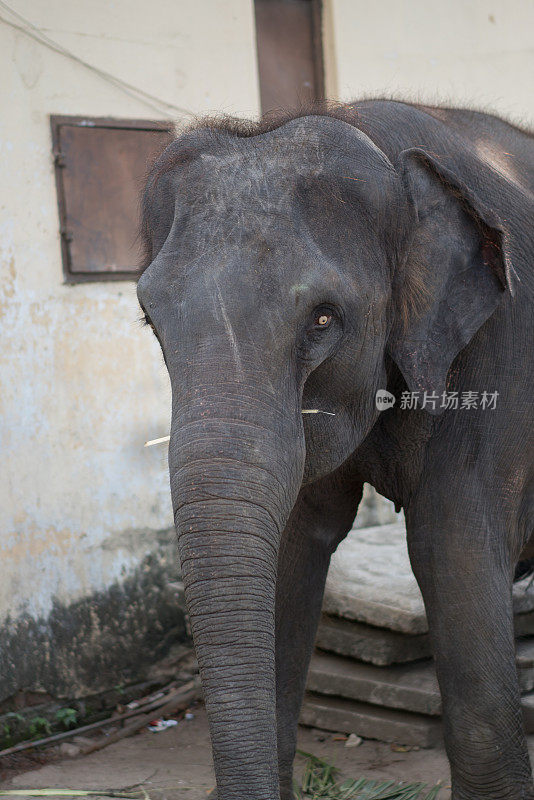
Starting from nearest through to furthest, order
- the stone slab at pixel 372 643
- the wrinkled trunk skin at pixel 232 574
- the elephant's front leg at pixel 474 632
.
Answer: the wrinkled trunk skin at pixel 232 574 < the elephant's front leg at pixel 474 632 < the stone slab at pixel 372 643

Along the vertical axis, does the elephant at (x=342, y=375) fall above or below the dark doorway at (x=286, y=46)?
below

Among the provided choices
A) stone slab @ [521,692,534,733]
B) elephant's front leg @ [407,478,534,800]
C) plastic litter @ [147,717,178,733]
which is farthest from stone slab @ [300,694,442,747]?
elephant's front leg @ [407,478,534,800]

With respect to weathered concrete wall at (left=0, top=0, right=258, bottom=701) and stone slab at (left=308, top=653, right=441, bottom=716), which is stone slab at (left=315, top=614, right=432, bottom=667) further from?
weathered concrete wall at (left=0, top=0, right=258, bottom=701)

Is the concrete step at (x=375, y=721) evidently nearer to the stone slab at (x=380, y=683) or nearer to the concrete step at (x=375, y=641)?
the stone slab at (x=380, y=683)

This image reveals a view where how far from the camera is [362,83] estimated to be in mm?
5426

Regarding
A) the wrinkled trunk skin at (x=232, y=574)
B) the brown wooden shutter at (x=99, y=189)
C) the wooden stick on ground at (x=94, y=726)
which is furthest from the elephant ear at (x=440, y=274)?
the wooden stick on ground at (x=94, y=726)

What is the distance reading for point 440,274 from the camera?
8.48 feet

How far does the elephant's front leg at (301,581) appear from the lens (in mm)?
3256

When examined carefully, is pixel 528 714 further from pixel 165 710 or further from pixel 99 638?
pixel 99 638

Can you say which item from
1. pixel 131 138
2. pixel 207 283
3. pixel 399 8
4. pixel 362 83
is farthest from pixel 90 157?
pixel 207 283

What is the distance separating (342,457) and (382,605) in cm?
187

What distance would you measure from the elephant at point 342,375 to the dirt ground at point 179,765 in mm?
816

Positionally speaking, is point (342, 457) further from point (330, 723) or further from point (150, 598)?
point (150, 598)

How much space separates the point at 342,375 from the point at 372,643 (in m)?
2.17
